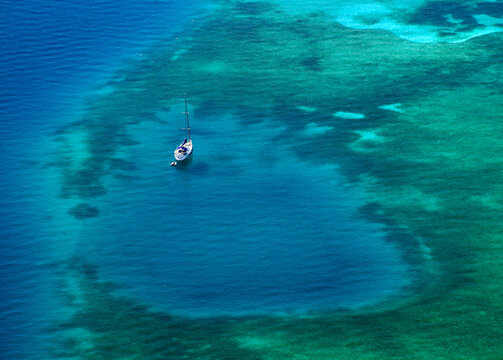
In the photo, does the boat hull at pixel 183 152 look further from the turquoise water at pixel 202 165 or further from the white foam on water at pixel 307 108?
the white foam on water at pixel 307 108

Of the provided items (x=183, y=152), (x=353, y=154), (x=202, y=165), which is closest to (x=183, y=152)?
(x=183, y=152)

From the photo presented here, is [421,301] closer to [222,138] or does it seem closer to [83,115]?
[222,138]

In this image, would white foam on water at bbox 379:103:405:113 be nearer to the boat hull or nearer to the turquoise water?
the turquoise water

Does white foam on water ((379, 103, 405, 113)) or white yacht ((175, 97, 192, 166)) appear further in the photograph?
white foam on water ((379, 103, 405, 113))

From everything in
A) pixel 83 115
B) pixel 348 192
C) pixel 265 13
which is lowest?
pixel 348 192

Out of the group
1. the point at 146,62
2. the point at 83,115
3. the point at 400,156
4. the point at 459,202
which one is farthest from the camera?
the point at 146,62

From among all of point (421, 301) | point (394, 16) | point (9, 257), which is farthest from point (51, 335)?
point (394, 16)

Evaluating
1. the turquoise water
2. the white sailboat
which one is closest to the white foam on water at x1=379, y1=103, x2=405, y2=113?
the turquoise water
